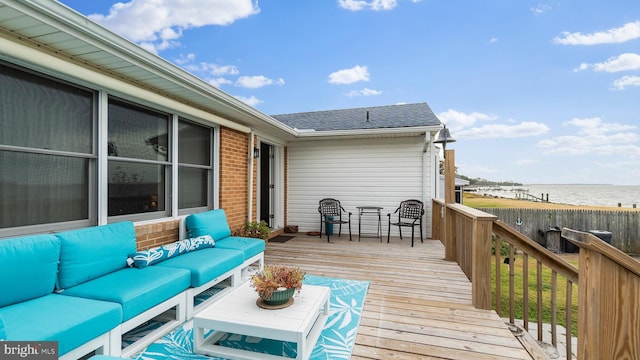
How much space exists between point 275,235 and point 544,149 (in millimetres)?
15777

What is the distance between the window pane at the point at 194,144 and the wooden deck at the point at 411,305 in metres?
1.99

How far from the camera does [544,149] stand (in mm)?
15180

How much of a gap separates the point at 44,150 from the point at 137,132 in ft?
3.26

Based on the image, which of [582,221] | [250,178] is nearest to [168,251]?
[250,178]

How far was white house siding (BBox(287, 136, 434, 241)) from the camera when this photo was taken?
22.0ft

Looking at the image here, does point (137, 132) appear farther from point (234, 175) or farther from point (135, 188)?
point (234, 175)

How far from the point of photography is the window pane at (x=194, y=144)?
3.99 metres

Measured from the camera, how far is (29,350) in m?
1.38

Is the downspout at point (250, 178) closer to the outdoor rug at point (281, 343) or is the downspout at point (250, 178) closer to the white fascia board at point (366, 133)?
the white fascia board at point (366, 133)

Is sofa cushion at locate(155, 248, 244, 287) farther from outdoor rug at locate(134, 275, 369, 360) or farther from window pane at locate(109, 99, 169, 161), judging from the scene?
window pane at locate(109, 99, 169, 161)

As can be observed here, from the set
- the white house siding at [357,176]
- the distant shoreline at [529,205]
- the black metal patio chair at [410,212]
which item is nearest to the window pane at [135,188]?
the white house siding at [357,176]

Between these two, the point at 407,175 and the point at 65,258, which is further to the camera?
the point at 407,175

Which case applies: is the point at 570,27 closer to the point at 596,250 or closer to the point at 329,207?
the point at 329,207

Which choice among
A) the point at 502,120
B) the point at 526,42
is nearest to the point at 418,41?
the point at 526,42
